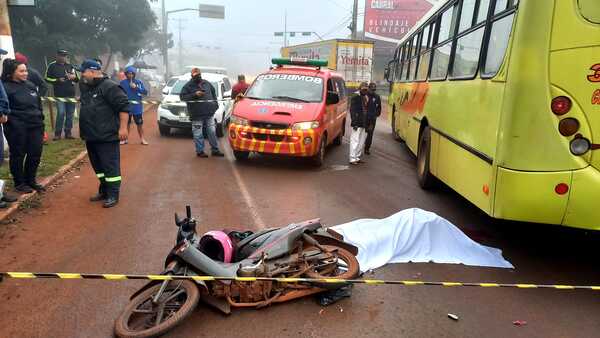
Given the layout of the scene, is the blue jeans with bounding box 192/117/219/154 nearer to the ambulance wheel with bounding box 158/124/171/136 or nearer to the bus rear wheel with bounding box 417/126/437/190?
the ambulance wheel with bounding box 158/124/171/136

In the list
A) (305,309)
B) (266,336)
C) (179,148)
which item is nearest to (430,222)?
(305,309)

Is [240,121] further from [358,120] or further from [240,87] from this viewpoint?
[240,87]

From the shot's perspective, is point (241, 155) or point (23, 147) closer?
point (23, 147)

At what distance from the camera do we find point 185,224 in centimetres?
376

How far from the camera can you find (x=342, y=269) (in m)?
4.01

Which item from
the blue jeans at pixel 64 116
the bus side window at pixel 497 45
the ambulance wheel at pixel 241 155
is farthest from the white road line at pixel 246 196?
the blue jeans at pixel 64 116

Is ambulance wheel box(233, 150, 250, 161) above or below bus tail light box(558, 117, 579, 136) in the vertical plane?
below

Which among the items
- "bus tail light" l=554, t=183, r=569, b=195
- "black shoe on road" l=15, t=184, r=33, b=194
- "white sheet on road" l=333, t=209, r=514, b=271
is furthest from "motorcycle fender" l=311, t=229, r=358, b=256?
"black shoe on road" l=15, t=184, r=33, b=194

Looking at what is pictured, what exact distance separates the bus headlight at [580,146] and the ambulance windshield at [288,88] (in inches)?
234

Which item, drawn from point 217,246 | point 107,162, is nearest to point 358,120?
point 107,162

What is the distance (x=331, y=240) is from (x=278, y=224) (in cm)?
152

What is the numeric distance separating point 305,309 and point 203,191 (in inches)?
150

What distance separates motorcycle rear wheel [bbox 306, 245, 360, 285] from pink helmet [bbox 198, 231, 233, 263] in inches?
26.8

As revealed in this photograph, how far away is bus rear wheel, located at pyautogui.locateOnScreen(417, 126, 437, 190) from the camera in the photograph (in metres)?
7.12
